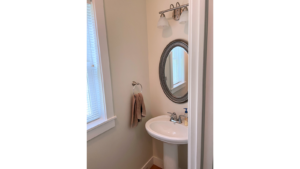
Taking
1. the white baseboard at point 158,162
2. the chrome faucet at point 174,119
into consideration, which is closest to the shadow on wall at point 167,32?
the chrome faucet at point 174,119

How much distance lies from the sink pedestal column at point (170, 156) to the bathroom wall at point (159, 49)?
0.23m

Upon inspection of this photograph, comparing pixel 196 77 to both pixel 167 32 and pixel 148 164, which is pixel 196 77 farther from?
pixel 148 164

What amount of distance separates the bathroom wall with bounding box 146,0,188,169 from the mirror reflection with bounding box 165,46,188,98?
0.42 ft

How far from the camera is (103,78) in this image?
1.16 metres

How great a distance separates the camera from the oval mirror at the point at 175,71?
151 centimetres

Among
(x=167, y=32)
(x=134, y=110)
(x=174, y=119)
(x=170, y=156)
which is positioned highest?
(x=167, y=32)

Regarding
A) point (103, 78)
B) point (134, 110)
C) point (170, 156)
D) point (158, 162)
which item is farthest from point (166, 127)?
point (103, 78)

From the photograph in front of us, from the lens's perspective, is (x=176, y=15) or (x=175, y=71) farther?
(x=175, y=71)

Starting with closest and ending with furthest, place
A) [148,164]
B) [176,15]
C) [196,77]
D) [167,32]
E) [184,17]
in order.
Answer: [196,77] → [184,17] → [176,15] → [167,32] → [148,164]

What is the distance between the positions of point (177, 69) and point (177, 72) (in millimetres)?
35

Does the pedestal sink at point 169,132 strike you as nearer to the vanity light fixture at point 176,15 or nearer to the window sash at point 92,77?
the window sash at point 92,77

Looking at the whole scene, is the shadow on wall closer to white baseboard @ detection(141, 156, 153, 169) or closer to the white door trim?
the white door trim
